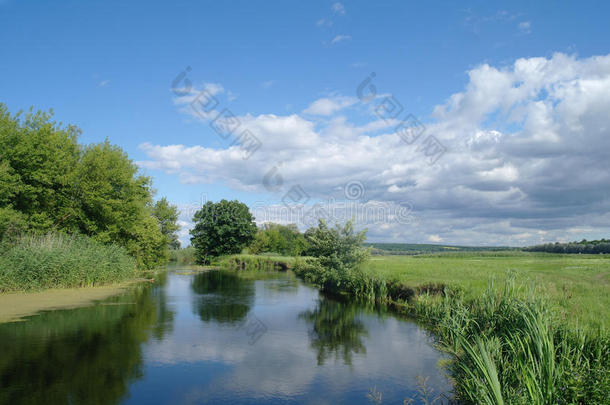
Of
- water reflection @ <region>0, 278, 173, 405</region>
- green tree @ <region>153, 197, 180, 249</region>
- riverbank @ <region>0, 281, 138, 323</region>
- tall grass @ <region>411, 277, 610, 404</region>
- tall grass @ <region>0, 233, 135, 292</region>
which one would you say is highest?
green tree @ <region>153, 197, 180, 249</region>

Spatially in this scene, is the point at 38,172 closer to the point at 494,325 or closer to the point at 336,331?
the point at 336,331

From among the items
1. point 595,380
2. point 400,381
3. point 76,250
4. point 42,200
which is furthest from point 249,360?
point 42,200

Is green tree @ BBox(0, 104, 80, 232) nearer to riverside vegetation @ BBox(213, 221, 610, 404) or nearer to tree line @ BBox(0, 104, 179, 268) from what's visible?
tree line @ BBox(0, 104, 179, 268)

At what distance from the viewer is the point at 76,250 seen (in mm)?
24375

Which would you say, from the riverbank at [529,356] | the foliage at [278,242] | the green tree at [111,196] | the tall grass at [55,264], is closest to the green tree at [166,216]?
the green tree at [111,196]

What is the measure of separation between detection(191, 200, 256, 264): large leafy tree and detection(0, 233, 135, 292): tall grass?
37.9m

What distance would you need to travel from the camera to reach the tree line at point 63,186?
86.3 ft

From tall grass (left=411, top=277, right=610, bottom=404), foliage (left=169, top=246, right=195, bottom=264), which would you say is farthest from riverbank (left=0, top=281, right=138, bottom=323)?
foliage (left=169, top=246, right=195, bottom=264)

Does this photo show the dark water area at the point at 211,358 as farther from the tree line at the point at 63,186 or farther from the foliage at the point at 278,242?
the foliage at the point at 278,242

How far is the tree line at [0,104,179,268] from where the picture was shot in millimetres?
26297

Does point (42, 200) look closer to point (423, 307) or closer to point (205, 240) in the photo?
point (423, 307)

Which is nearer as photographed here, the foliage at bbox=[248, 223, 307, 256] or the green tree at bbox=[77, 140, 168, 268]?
the green tree at bbox=[77, 140, 168, 268]

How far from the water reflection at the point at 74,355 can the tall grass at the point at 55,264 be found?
18.5 feet

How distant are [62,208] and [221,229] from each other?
3577 centimetres
